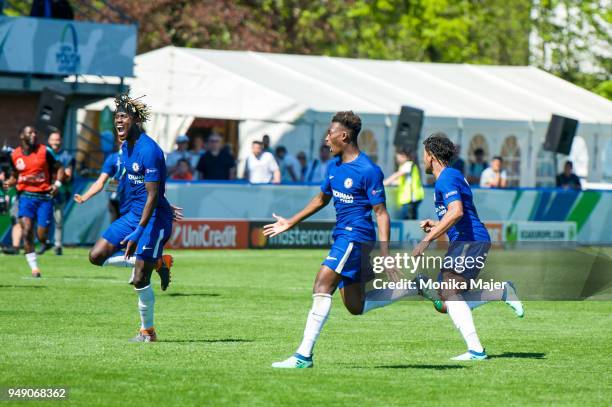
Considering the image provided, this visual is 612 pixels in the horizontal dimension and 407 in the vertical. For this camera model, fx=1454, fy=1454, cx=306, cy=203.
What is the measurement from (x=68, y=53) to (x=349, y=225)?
19.9 m

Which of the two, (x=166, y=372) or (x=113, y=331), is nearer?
(x=166, y=372)

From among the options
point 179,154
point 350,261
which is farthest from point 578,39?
point 350,261

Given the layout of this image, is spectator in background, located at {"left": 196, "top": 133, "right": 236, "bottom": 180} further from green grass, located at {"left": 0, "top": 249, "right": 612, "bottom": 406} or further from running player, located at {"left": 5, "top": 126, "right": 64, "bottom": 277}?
green grass, located at {"left": 0, "top": 249, "right": 612, "bottom": 406}

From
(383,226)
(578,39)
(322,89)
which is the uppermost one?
(578,39)

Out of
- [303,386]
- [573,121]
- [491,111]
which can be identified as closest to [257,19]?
[491,111]

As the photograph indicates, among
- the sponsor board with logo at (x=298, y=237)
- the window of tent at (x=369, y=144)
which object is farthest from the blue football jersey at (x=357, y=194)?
the window of tent at (x=369, y=144)

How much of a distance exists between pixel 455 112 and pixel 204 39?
17.0 meters

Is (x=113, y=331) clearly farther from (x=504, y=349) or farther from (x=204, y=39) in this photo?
(x=204, y=39)

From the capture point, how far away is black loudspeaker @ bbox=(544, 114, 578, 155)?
33062mm

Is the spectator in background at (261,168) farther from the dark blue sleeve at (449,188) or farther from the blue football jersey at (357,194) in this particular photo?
the blue football jersey at (357,194)

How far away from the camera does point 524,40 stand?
209 ft

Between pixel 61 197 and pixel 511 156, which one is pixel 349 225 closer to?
pixel 61 197

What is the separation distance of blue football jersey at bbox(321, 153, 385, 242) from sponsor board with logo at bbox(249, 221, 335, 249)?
1706 cm

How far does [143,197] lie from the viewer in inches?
520
